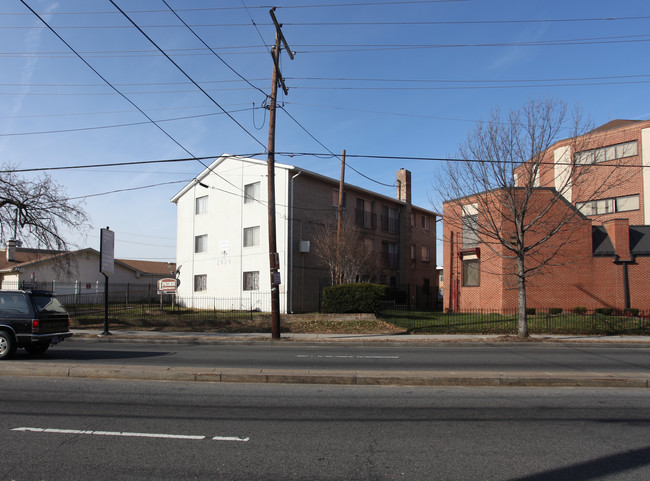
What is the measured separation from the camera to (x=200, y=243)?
34.3 metres

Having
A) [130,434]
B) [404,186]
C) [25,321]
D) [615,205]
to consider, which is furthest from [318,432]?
[615,205]

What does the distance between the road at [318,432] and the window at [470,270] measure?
19.8m

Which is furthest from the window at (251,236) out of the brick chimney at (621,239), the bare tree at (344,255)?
the brick chimney at (621,239)

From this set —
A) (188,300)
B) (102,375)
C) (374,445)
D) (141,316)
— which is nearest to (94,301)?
(188,300)

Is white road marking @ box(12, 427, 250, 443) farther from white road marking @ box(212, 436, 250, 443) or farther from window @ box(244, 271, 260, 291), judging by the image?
window @ box(244, 271, 260, 291)

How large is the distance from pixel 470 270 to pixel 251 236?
13.8m

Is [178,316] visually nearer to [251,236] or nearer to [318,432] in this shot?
[251,236]

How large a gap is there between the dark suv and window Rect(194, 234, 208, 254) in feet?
70.0

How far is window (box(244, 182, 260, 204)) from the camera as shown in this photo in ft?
100

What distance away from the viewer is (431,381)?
29.4 ft

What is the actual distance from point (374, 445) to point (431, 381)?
12.2 ft

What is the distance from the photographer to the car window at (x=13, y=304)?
1173 centimetres

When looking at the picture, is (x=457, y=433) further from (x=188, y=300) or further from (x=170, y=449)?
(x=188, y=300)

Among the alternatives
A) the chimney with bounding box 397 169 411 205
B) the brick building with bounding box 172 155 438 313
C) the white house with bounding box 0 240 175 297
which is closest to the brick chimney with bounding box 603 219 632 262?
the brick building with bounding box 172 155 438 313
